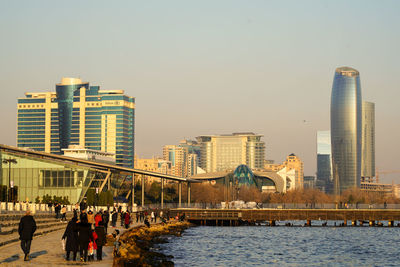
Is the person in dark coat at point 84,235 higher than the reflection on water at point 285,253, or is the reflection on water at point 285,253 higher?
the person in dark coat at point 84,235

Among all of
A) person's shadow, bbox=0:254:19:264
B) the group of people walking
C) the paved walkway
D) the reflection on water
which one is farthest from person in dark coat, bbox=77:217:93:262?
the reflection on water

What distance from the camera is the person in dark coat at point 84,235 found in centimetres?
3111

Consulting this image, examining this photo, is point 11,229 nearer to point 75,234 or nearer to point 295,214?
point 75,234

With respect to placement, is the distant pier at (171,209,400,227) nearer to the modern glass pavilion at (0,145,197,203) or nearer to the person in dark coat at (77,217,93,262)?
the modern glass pavilion at (0,145,197,203)

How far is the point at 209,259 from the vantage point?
2238 inches

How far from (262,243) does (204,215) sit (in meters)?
64.1

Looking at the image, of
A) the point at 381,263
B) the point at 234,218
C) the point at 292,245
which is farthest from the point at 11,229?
the point at 234,218

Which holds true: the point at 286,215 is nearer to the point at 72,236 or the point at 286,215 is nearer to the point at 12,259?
the point at 72,236

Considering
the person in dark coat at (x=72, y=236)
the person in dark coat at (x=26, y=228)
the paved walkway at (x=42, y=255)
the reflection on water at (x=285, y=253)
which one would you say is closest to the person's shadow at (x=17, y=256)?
the paved walkway at (x=42, y=255)

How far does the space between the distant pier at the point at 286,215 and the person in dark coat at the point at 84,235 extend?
110939 millimetres

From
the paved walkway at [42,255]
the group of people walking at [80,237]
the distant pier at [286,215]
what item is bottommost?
the distant pier at [286,215]

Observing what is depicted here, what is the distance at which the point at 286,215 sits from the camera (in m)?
144

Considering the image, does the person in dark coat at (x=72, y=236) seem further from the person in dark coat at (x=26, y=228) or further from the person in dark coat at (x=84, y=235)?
the person in dark coat at (x=26, y=228)

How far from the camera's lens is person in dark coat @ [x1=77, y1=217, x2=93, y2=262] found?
102 feet
